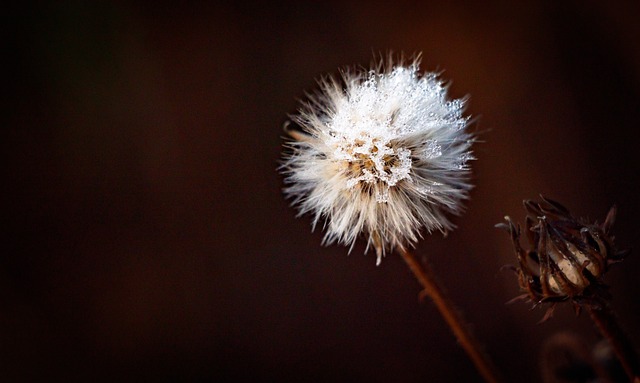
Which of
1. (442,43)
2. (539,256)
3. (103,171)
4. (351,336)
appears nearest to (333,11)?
(442,43)

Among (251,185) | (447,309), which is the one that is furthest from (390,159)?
(251,185)


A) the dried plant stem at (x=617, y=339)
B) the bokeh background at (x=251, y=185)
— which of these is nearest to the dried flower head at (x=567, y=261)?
the dried plant stem at (x=617, y=339)

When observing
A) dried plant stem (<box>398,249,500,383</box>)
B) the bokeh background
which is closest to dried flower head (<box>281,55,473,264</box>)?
dried plant stem (<box>398,249,500,383</box>)

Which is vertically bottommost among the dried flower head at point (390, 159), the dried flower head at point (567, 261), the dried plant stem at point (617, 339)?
the dried plant stem at point (617, 339)

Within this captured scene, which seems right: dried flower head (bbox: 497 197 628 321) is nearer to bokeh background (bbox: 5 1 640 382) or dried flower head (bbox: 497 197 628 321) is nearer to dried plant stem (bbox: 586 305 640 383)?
dried plant stem (bbox: 586 305 640 383)

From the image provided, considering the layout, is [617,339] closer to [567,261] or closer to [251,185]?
[567,261]

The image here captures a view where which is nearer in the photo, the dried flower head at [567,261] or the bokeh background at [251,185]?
the dried flower head at [567,261]

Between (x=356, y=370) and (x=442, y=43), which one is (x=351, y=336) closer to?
(x=356, y=370)

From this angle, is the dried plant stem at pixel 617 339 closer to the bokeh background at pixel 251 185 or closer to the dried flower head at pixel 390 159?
the dried flower head at pixel 390 159
